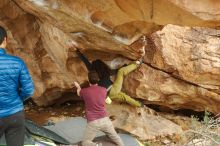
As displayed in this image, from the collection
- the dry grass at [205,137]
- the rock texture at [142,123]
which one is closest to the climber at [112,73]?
the rock texture at [142,123]

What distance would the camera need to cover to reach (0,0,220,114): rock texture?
5543mm

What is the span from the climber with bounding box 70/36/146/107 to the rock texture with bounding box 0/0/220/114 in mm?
124

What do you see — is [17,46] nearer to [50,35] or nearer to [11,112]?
[50,35]

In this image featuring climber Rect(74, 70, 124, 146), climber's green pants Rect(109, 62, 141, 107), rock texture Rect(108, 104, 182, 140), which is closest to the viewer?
climber Rect(74, 70, 124, 146)

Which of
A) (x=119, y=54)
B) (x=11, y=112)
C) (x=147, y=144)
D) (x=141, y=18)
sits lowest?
(x=147, y=144)

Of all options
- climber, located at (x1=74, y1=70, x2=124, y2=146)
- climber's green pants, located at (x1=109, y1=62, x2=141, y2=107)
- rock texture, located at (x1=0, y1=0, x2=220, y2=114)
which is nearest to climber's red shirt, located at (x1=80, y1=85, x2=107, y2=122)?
climber, located at (x1=74, y1=70, x2=124, y2=146)

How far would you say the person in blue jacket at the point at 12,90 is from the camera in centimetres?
427

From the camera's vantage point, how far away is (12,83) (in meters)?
4.33

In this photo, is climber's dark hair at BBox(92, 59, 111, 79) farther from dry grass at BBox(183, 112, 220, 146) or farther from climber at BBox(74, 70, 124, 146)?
dry grass at BBox(183, 112, 220, 146)

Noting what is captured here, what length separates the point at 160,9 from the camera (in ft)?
15.5

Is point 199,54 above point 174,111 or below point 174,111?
above

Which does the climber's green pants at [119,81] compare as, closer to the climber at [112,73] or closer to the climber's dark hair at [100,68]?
the climber at [112,73]

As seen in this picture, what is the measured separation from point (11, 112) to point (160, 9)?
5.81ft

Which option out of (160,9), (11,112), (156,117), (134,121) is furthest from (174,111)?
(11,112)
